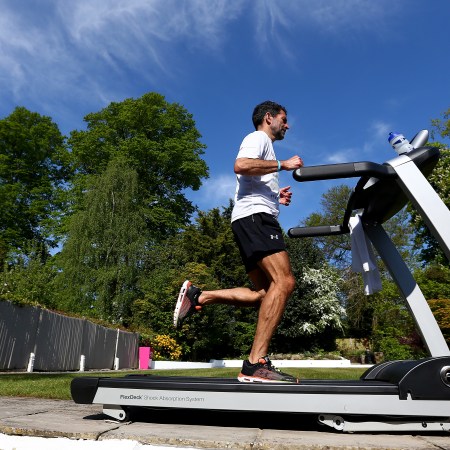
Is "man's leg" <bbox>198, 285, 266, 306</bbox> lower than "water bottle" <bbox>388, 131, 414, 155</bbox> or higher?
lower

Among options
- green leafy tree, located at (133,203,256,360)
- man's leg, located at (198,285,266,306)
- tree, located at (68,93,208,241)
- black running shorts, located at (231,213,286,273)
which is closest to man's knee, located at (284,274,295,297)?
black running shorts, located at (231,213,286,273)

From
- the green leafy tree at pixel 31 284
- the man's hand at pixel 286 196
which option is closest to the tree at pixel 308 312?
the green leafy tree at pixel 31 284

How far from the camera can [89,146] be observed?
21141 millimetres

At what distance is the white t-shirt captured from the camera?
2430 mm

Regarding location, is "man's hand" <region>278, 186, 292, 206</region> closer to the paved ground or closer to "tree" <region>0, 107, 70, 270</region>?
the paved ground

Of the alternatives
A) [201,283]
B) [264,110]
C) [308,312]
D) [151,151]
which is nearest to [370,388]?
[264,110]

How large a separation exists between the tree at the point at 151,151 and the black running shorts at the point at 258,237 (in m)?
18.1

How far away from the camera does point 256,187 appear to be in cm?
250

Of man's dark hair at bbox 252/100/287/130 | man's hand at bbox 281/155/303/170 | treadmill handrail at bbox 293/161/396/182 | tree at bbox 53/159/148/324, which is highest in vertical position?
tree at bbox 53/159/148/324

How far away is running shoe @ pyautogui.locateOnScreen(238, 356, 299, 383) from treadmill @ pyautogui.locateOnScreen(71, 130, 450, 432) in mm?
94

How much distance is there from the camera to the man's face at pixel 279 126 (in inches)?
107

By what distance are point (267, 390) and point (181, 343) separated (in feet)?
50.3

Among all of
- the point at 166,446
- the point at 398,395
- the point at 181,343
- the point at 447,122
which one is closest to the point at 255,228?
the point at 398,395

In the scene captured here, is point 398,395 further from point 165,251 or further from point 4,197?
point 4,197
